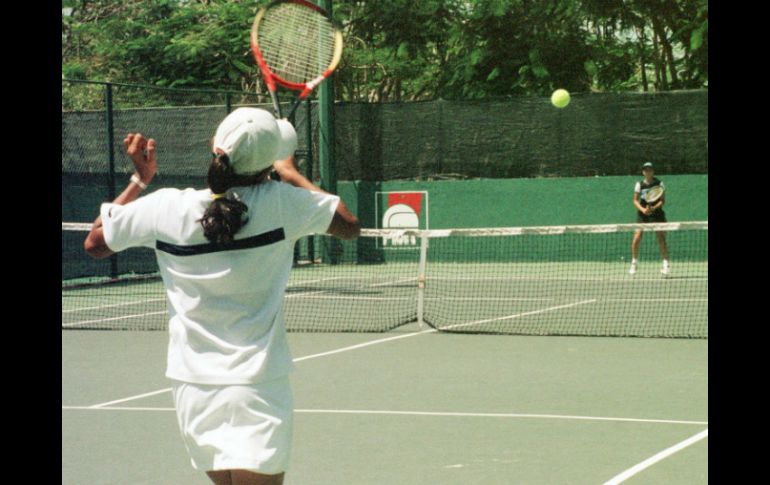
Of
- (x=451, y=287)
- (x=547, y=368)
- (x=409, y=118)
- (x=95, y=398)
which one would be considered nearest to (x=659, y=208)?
(x=451, y=287)

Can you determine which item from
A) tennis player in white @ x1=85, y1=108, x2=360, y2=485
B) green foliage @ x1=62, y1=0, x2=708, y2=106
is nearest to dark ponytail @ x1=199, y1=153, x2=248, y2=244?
tennis player in white @ x1=85, y1=108, x2=360, y2=485

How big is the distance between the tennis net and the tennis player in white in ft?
21.3

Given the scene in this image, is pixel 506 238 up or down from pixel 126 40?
down

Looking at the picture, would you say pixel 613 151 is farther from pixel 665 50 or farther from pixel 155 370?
pixel 155 370

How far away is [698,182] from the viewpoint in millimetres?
17359

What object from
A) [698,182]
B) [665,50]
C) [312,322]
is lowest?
[312,322]

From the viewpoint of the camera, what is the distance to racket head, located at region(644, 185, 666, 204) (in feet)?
51.0

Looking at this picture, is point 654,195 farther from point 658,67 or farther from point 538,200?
point 658,67

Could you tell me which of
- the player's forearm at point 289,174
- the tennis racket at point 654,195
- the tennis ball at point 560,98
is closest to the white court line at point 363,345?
the player's forearm at point 289,174

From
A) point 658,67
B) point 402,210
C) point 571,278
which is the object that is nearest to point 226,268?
point 571,278

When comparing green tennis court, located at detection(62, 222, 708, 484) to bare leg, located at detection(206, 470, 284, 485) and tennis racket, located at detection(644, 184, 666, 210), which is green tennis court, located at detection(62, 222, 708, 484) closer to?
tennis racket, located at detection(644, 184, 666, 210)

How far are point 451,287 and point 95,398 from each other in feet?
25.0

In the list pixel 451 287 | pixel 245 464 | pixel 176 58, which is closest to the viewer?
pixel 245 464

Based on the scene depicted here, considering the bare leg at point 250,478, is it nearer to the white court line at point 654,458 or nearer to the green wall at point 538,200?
the white court line at point 654,458
